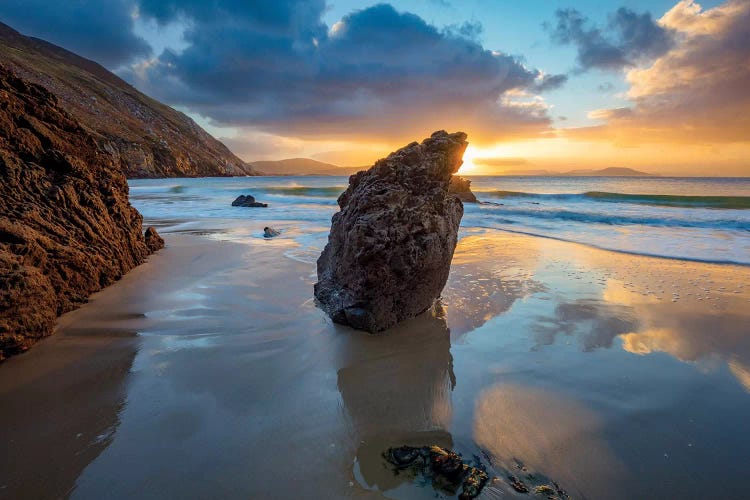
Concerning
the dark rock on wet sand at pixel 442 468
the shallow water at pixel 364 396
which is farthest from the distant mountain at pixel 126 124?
the dark rock on wet sand at pixel 442 468

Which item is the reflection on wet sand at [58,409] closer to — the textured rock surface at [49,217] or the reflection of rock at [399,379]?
the textured rock surface at [49,217]

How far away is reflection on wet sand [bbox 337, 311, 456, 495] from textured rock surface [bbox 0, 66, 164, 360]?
2.51m

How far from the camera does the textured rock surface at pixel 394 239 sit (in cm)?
343

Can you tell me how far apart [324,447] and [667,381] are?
2523 millimetres

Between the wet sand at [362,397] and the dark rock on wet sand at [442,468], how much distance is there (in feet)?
0.20

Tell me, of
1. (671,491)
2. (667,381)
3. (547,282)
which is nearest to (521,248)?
(547,282)

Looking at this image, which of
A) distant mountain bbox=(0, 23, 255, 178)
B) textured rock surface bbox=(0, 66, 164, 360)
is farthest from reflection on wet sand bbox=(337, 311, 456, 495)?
distant mountain bbox=(0, 23, 255, 178)

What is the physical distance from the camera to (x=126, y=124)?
218 feet

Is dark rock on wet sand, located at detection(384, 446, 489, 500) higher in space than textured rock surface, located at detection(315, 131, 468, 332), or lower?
lower

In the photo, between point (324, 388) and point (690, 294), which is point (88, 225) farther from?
point (690, 294)

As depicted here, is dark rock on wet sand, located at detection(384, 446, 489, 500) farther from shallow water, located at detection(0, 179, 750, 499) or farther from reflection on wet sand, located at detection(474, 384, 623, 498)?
reflection on wet sand, located at detection(474, 384, 623, 498)

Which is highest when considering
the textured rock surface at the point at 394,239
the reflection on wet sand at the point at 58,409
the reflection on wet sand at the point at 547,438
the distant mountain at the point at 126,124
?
the distant mountain at the point at 126,124

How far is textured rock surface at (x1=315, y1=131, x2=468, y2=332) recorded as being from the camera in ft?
11.3

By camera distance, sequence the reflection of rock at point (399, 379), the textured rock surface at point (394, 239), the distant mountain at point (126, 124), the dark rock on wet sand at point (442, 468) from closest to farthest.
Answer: the dark rock on wet sand at point (442, 468)
the reflection of rock at point (399, 379)
the textured rock surface at point (394, 239)
the distant mountain at point (126, 124)
